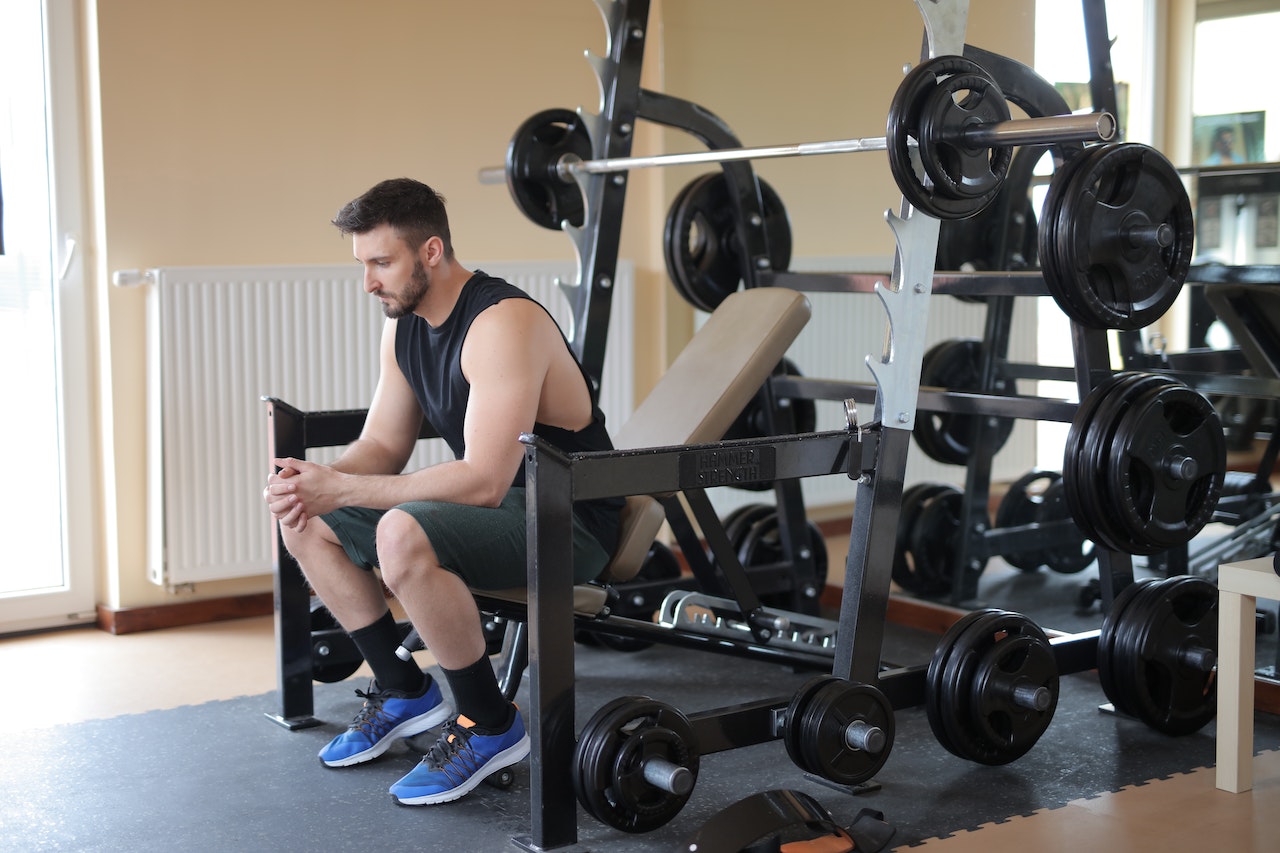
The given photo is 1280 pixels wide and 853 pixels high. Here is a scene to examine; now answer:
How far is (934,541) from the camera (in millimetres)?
3973

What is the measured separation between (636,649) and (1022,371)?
1.27 meters

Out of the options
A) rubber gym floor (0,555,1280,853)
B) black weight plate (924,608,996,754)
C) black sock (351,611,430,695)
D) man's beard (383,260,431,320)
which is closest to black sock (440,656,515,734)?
rubber gym floor (0,555,1280,853)

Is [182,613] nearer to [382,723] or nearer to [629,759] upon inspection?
[382,723]

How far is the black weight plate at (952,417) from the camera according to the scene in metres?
3.91

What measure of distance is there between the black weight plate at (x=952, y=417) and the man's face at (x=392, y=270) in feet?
5.48

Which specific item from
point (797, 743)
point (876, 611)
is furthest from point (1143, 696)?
point (797, 743)

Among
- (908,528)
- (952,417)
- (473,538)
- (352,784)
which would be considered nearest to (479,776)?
(352,784)

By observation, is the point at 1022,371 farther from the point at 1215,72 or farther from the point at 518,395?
the point at 518,395

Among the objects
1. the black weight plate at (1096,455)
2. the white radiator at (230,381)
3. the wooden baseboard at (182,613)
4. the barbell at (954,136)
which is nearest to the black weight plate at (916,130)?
the barbell at (954,136)

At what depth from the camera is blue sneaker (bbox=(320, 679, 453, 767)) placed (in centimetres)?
284

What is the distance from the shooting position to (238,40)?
3.97m

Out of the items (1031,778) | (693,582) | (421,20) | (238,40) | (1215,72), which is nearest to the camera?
(1031,778)

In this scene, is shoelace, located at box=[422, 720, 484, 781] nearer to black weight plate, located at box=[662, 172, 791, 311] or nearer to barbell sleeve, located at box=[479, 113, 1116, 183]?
barbell sleeve, located at box=[479, 113, 1116, 183]

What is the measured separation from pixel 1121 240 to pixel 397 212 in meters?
1.37
